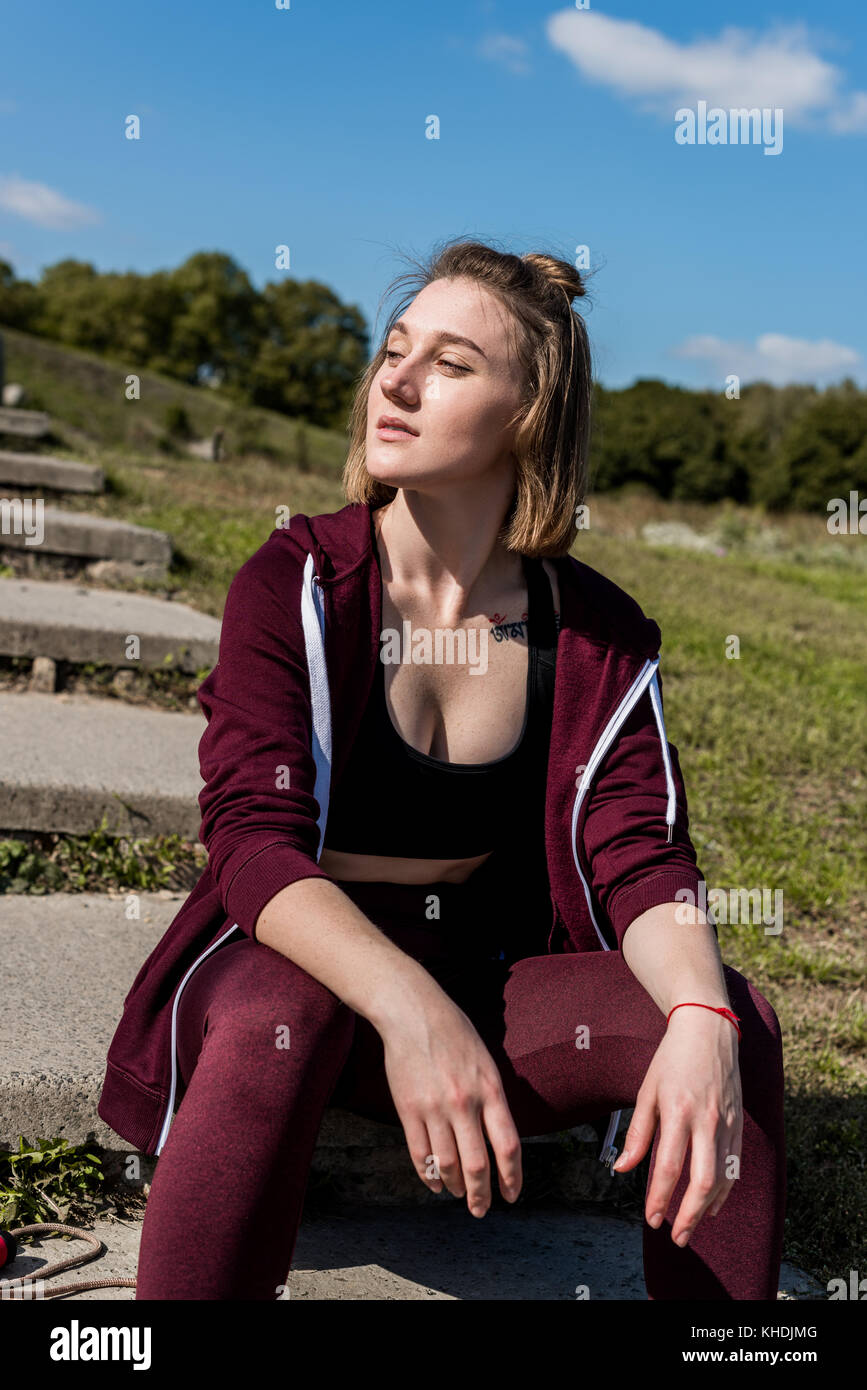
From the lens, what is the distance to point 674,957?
166 cm

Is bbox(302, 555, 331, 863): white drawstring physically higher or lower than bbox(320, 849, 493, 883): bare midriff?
higher

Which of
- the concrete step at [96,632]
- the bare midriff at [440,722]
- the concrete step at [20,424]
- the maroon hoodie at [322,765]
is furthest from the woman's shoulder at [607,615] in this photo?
the concrete step at [20,424]

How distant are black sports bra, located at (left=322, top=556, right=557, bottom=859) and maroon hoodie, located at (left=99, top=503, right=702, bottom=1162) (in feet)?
0.14

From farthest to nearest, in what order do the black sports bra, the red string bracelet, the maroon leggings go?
the black sports bra → the red string bracelet → the maroon leggings

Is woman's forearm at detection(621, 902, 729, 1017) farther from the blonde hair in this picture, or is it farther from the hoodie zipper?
the blonde hair

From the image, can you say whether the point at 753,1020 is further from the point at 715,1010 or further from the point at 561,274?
the point at 561,274

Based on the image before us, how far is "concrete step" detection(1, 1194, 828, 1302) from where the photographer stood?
1777mm

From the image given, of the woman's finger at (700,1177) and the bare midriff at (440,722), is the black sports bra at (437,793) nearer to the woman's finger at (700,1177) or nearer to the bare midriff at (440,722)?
the bare midriff at (440,722)

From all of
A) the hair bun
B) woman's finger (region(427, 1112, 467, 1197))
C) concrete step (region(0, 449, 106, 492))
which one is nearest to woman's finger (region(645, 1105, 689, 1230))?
woman's finger (region(427, 1112, 467, 1197))

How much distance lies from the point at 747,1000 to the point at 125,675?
2730 millimetres

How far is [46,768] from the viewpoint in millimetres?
2945

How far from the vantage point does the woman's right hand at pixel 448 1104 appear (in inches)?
55.4

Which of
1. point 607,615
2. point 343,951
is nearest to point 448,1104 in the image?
point 343,951
